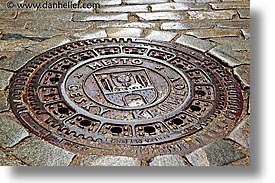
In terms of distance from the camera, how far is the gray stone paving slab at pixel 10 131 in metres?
1.78

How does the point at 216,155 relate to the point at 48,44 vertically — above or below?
below

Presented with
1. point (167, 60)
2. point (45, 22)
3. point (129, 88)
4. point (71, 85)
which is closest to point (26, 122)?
point (71, 85)

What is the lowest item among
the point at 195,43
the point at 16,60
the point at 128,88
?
the point at 128,88

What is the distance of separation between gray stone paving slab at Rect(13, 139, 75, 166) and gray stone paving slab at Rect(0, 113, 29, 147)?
0.14 ft

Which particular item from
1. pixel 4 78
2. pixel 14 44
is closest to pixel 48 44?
pixel 14 44

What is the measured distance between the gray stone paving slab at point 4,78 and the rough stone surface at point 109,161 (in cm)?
58

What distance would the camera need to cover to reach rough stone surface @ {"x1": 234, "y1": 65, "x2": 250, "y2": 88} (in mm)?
2117

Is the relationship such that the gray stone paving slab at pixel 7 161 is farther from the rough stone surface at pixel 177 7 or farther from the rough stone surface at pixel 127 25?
the rough stone surface at pixel 177 7

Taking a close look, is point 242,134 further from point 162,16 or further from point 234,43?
point 162,16

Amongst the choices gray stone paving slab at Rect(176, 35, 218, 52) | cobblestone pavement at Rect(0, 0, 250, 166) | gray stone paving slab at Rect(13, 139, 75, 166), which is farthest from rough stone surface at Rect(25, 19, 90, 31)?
gray stone paving slab at Rect(13, 139, 75, 166)

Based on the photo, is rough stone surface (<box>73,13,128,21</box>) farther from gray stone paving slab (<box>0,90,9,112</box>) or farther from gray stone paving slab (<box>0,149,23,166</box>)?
gray stone paving slab (<box>0,149,23,166</box>)

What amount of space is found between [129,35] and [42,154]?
0.97 metres

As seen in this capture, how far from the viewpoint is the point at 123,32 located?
2557 millimetres

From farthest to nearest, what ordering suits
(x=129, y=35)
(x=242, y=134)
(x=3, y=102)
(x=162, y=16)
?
(x=162, y=16), (x=129, y=35), (x=3, y=102), (x=242, y=134)
